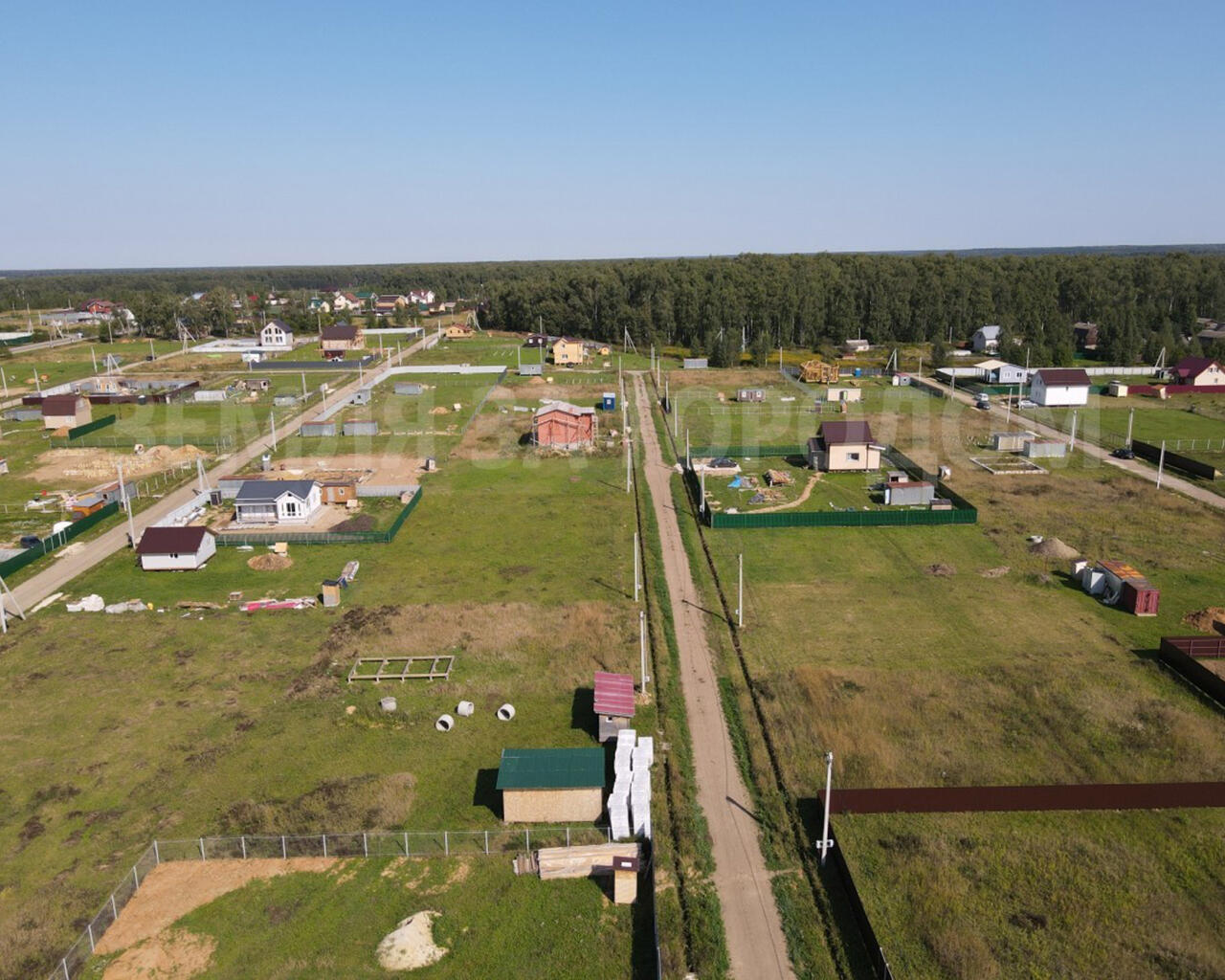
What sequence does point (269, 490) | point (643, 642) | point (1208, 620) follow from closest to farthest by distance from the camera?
1. point (643, 642)
2. point (1208, 620)
3. point (269, 490)

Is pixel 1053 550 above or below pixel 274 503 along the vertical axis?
below

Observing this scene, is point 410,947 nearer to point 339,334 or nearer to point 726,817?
point 726,817

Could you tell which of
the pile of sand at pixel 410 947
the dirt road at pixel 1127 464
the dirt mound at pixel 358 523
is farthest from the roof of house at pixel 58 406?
the dirt road at pixel 1127 464

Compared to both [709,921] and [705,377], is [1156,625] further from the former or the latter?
[705,377]

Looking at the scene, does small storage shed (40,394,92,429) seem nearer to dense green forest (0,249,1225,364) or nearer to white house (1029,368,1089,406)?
dense green forest (0,249,1225,364)

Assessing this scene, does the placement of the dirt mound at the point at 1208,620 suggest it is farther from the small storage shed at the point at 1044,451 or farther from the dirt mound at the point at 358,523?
the dirt mound at the point at 358,523

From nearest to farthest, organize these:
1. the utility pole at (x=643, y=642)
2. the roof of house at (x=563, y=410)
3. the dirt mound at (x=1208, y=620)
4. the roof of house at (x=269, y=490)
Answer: the utility pole at (x=643, y=642)
the dirt mound at (x=1208, y=620)
the roof of house at (x=269, y=490)
the roof of house at (x=563, y=410)

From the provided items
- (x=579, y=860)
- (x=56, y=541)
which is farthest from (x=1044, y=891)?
(x=56, y=541)
